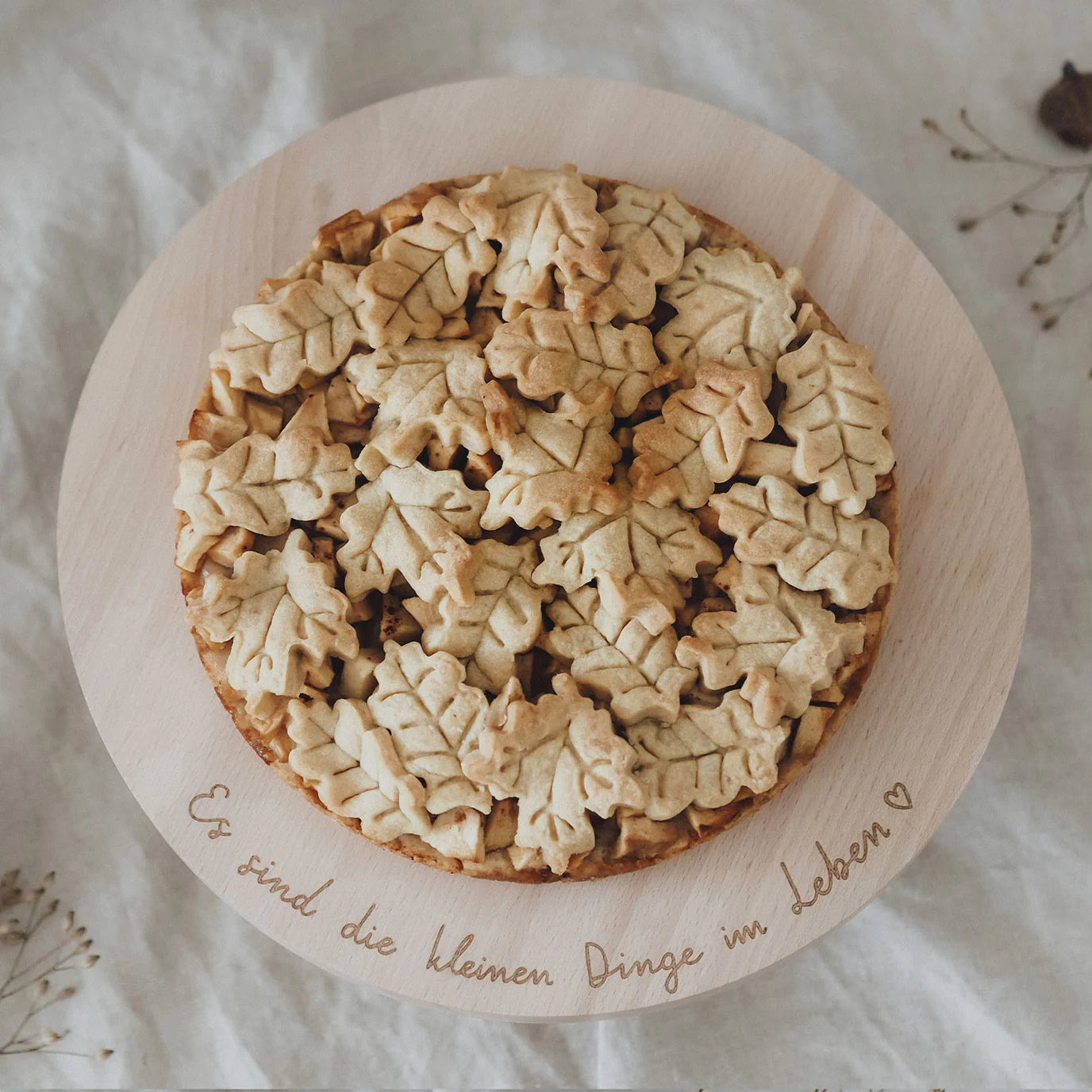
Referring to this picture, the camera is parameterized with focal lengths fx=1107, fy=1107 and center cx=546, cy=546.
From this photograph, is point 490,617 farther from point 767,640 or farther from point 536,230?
point 536,230

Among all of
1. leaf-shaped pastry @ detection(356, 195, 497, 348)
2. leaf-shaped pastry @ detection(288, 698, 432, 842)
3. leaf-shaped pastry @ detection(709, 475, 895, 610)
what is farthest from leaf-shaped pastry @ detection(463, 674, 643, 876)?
leaf-shaped pastry @ detection(356, 195, 497, 348)

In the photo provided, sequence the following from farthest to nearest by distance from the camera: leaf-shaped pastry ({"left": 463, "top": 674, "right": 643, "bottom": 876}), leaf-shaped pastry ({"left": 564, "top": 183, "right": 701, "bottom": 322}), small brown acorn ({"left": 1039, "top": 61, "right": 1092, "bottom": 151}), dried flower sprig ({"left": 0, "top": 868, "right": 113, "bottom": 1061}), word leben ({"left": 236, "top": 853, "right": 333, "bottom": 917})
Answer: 1. small brown acorn ({"left": 1039, "top": 61, "right": 1092, "bottom": 151})
2. dried flower sprig ({"left": 0, "top": 868, "right": 113, "bottom": 1061})
3. word leben ({"left": 236, "top": 853, "right": 333, "bottom": 917})
4. leaf-shaped pastry ({"left": 564, "top": 183, "right": 701, "bottom": 322})
5. leaf-shaped pastry ({"left": 463, "top": 674, "right": 643, "bottom": 876})

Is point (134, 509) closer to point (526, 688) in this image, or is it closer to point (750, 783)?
point (526, 688)

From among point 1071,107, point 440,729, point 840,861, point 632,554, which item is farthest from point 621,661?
point 1071,107

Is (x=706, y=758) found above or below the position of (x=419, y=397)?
below

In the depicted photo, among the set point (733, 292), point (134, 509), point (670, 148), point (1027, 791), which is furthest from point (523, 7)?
point (1027, 791)

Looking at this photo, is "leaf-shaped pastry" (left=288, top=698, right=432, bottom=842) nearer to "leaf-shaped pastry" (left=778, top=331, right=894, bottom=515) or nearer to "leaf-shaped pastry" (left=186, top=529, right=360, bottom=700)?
"leaf-shaped pastry" (left=186, top=529, right=360, bottom=700)

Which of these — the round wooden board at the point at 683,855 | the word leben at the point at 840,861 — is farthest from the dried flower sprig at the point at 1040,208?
the word leben at the point at 840,861

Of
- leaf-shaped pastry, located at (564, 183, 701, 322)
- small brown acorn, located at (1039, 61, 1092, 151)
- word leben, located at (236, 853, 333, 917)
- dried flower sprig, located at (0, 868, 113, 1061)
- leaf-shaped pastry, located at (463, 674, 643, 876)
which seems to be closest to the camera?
leaf-shaped pastry, located at (463, 674, 643, 876)
